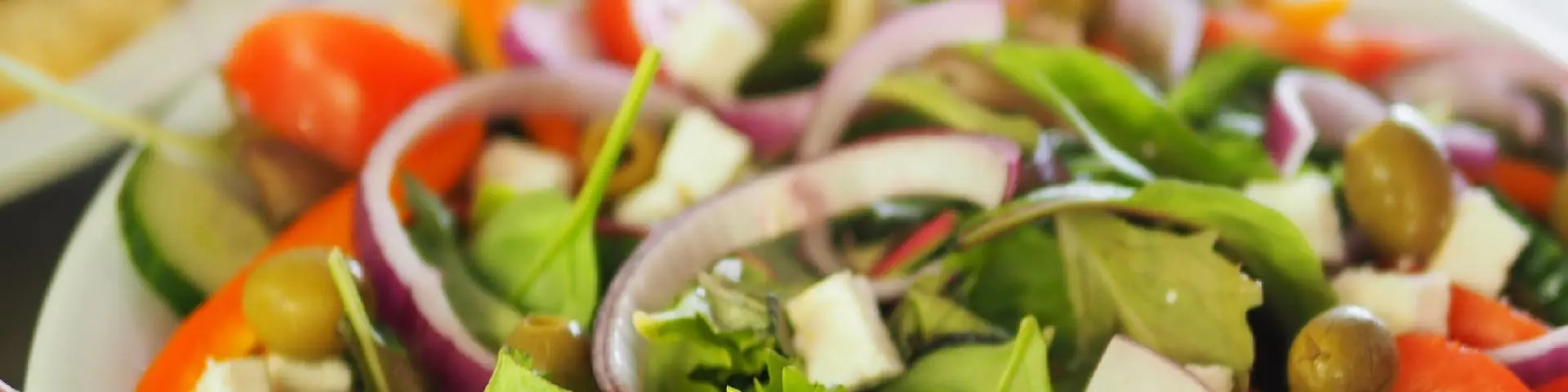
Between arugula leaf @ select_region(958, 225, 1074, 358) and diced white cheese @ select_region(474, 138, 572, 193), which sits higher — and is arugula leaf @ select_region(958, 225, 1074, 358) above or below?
below

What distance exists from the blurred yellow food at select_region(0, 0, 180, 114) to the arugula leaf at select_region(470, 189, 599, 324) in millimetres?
732

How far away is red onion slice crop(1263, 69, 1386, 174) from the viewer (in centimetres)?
124

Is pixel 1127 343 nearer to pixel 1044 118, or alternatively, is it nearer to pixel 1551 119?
pixel 1044 118

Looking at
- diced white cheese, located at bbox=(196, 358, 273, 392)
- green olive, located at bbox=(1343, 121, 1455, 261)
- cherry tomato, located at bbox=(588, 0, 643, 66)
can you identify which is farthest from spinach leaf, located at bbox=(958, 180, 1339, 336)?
diced white cheese, located at bbox=(196, 358, 273, 392)

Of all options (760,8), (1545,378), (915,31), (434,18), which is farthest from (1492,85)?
(434,18)

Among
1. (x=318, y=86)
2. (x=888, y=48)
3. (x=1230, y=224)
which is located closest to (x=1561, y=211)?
(x=1230, y=224)

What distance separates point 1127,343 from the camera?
893mm

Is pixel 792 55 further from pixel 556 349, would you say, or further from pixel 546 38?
pixel 556 349

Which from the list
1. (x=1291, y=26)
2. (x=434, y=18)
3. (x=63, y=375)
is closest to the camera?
(x=63, y=375)

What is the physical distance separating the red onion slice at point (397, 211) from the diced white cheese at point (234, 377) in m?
0.13

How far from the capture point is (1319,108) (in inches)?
51.9

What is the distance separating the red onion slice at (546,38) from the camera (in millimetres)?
1256

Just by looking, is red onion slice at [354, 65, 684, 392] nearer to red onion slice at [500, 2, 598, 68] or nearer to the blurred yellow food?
red onion slice at [500, 2, 598, 68]

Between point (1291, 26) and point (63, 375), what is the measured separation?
1418 mm
